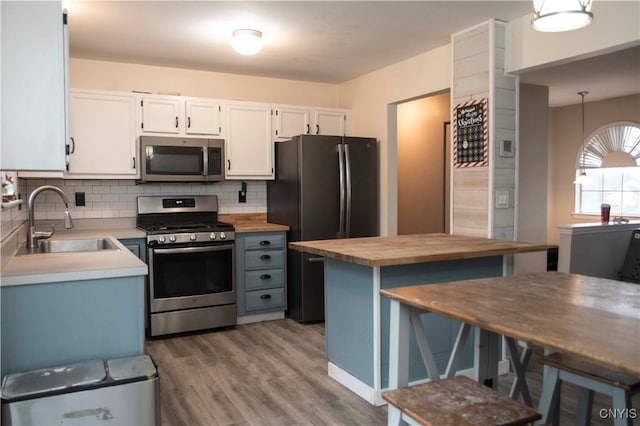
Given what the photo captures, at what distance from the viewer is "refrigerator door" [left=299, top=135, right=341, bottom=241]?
14.3 feet

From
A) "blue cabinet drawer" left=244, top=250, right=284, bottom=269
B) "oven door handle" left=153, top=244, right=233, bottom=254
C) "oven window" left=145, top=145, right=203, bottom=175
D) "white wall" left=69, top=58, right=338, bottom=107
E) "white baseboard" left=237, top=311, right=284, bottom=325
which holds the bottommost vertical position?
"white baseboard" left=237, top=311, right=284, bottom=325

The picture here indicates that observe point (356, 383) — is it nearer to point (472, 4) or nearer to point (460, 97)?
point (460, 97)

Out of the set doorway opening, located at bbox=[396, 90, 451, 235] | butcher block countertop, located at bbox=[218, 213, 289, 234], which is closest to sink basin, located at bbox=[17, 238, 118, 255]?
butcher block countertop, located at bbox=[218, 213, 289, 234]

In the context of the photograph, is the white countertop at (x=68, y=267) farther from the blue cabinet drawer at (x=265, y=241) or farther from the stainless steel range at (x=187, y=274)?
the blue cabinet drawer at (x=265, y=241)

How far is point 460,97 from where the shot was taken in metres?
3.76

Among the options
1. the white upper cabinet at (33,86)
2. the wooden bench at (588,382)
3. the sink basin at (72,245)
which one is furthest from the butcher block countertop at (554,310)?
the sink basin at (72,245)

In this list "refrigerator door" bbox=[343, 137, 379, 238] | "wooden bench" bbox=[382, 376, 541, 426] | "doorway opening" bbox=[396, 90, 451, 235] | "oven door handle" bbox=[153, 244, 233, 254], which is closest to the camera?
"wooden bench" bbox=[382, 376, 541, 426]

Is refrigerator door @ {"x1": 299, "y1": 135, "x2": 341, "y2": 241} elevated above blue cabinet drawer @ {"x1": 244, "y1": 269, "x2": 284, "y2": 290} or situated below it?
above

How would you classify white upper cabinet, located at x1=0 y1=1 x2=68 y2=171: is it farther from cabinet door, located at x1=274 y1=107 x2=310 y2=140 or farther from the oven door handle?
cabinet door, located at x1=274 y1=107 x2=310 y2=140

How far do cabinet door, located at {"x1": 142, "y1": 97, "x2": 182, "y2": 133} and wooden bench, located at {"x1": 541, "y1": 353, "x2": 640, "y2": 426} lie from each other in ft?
11.7

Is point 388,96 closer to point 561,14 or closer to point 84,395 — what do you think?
point 561,14

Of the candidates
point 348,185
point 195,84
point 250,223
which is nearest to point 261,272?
point 250,223

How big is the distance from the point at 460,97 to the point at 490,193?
0.80 meters

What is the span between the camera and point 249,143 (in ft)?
15.5
